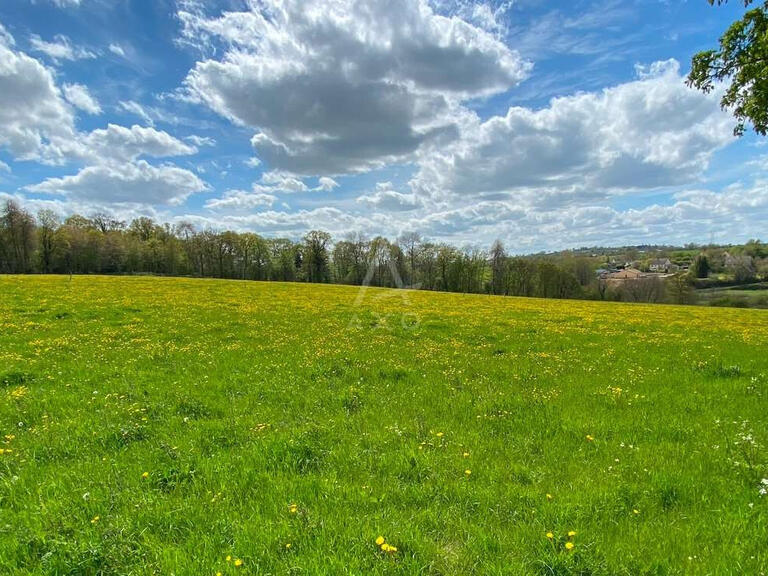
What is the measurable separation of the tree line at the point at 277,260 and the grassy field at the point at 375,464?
77822 mm

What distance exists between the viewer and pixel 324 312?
91.7 feet

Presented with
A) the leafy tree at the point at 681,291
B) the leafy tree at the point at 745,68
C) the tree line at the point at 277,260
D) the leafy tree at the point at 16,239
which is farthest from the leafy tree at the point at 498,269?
the leafy tree at the point at 16,239

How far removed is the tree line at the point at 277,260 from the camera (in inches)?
3620

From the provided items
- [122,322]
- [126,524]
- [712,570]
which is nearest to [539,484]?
[712,570]

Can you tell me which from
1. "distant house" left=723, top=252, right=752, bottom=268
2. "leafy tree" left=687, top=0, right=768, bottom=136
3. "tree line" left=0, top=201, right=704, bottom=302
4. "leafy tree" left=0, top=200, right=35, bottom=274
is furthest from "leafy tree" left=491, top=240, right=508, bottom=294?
"leafy tree" left=0, top=200, right=35, bottom=274

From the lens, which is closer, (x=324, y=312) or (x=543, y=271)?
(x=324, y=312)

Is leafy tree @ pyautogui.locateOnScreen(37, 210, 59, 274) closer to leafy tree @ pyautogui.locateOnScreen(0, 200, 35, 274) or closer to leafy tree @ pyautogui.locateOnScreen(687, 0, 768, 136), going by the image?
leafy tree @ pyautogui.locateOnScreen(0, 200, 35, 274)

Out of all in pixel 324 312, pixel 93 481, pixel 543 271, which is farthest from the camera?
pixel 543 271

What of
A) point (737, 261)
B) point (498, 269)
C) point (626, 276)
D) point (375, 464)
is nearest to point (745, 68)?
point (375, 464)

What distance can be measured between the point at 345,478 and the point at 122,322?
20076 mm

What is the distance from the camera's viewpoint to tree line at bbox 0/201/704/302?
91938 mm

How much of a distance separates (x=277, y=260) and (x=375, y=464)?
118764mm

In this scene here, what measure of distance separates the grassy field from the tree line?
77822mm

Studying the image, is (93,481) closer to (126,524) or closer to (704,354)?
(126,524)
